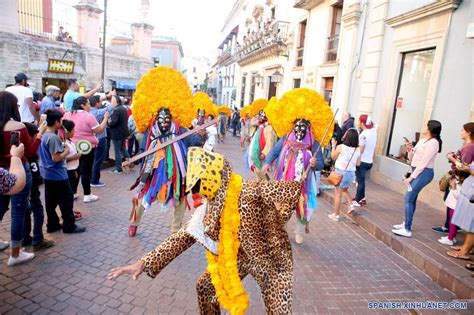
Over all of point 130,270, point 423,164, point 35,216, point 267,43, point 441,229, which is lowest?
point 441,229

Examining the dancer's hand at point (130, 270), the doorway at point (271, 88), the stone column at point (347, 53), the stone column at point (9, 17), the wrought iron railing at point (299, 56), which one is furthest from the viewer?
the doorway at point (271, 88)

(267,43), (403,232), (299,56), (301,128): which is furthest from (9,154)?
(267,43)

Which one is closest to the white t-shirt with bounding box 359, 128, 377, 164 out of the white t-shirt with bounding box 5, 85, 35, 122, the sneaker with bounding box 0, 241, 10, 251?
the sneaker with bounding box 0, 241, 10, 251

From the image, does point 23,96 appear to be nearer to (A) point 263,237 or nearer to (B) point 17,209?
(B) point 17,209

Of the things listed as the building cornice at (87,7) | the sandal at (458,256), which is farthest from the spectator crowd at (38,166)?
the building cornice at (87,7)

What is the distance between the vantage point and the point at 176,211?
454 cm

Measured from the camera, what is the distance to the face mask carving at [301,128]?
15.1 ft

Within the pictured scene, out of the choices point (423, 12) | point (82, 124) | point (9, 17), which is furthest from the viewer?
point (9, 17)

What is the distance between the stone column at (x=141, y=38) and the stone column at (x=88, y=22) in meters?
5.32

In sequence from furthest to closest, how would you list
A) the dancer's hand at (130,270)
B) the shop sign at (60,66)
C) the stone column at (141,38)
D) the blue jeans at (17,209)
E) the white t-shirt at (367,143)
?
the stone column at (141,38) < the shop sign at (60,66) < the white t-shirt at (367,143) < the blue jeans at (17,209) < the dancer's hand at (130,270)

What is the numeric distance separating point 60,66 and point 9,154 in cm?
1732

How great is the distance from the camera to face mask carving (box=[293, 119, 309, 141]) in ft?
15.1

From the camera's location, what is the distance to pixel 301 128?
462 cm

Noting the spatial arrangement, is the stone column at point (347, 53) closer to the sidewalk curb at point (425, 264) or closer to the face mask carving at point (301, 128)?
the sidewalk curb at point (425, 264)
